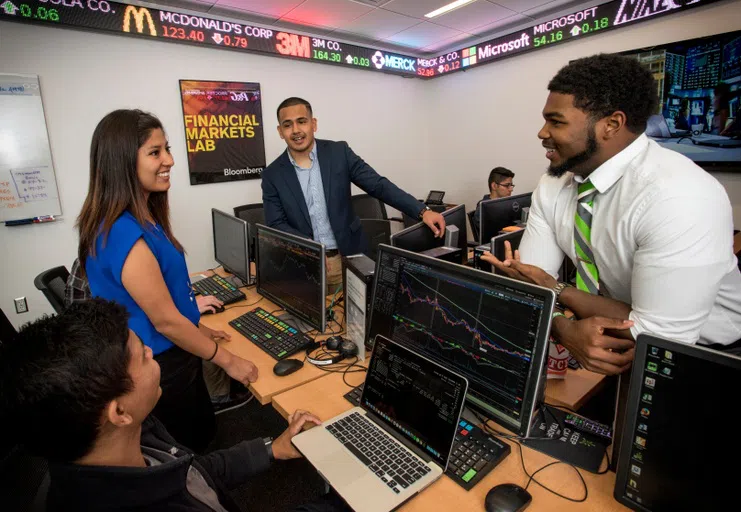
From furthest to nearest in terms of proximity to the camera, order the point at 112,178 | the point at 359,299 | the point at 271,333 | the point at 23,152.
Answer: the point at 23,152 → the point at 271,333 → the point at 359,299 → the point at 112,178

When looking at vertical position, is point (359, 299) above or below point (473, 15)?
below

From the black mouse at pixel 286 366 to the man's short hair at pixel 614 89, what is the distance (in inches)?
50.9

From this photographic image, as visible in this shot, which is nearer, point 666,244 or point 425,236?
point 666,244

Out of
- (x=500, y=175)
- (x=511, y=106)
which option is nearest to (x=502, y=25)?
(x=511, y=106)

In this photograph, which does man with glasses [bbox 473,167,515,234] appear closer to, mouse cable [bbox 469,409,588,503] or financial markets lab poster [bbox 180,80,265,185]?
financial markets lab poster [bbox 180,80,265,185]

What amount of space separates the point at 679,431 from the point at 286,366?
1141mm

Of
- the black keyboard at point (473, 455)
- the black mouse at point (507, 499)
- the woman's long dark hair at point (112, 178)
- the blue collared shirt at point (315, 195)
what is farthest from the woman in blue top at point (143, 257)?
the blue collared shirt at point (315, 195)

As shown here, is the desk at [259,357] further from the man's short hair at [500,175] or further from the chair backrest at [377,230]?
the man's short hair at [500,175]

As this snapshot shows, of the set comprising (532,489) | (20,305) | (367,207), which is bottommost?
(20,305)

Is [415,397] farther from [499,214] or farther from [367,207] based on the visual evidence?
[367,207]

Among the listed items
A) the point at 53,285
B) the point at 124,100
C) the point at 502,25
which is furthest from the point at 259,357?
the point at 502,25

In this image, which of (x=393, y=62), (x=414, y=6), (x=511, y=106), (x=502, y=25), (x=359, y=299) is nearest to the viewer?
(x=359, y=299)

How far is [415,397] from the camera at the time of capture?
40.9 inches

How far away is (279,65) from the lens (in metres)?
4.16
